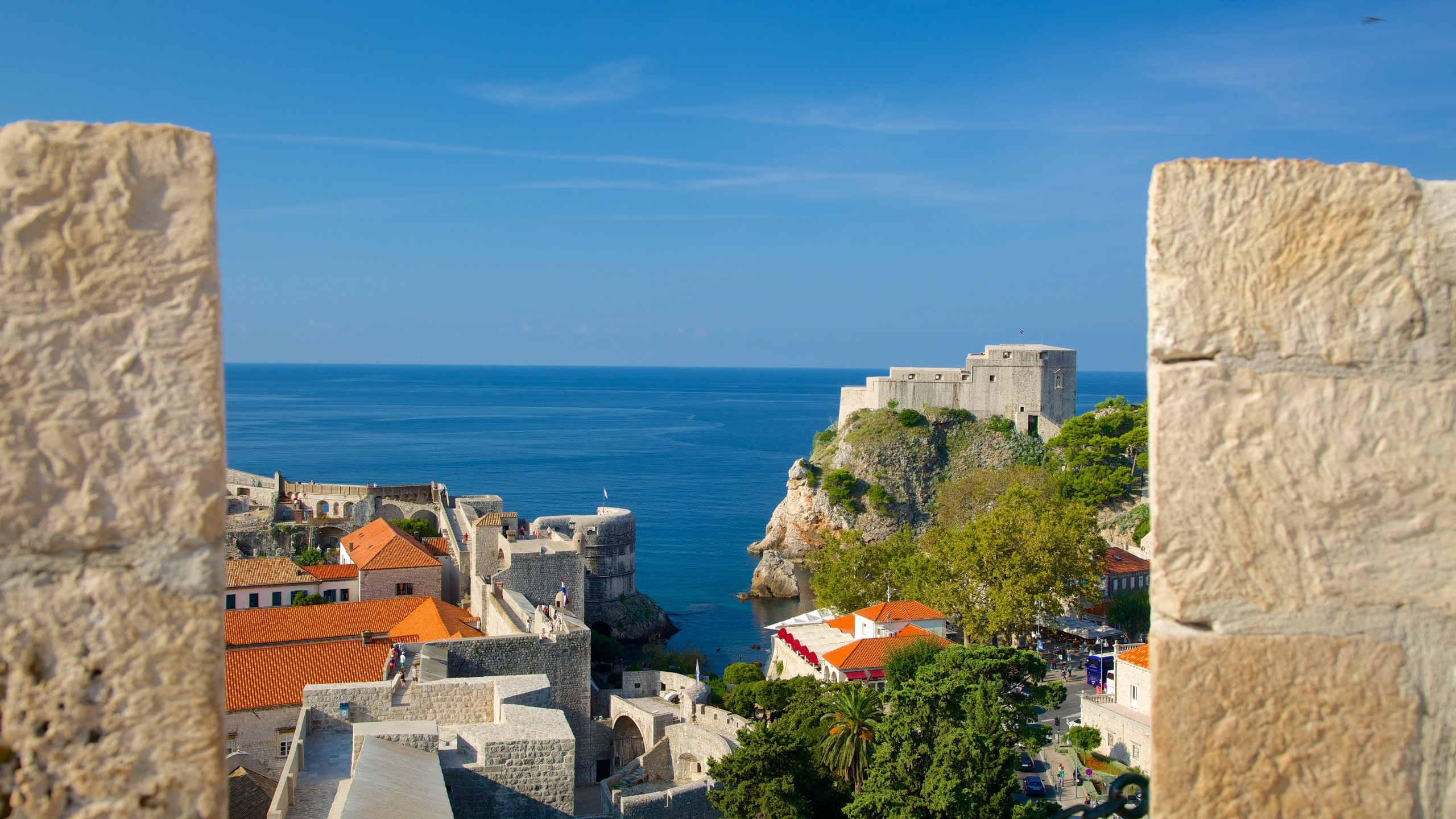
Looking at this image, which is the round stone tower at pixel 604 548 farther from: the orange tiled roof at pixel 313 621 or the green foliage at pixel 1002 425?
the green foliage at pixel 1002 425

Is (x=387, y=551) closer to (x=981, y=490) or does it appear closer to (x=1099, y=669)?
(x=1099, y=669)

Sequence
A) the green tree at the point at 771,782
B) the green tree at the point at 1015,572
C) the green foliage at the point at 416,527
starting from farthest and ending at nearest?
the green foliage at the point at 416,527
the green tree at the point at 1015,572
the green tree at the point at 771,782

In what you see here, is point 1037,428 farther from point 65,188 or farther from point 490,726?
point 65,188

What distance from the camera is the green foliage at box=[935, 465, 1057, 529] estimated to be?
41625 mm

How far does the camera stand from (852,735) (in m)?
17.3

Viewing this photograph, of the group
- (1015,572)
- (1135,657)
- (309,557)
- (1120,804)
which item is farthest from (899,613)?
(1120,804)

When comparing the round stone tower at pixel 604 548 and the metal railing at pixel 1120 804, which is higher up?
the metal railing at pixel 1120 804

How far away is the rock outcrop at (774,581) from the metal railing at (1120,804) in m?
43.0

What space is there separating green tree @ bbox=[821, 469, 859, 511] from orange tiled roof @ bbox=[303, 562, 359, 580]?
27.9 meters

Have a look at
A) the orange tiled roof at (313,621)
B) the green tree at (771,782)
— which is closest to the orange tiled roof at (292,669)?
the orange tiled roof at (313,621)

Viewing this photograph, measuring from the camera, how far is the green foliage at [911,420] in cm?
5419

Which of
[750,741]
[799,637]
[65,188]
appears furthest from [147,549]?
[799,637]

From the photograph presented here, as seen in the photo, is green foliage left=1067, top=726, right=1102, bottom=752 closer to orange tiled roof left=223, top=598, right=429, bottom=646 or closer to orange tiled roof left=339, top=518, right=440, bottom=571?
orange tiled roof left=223, top=598, right=429, bottom=646

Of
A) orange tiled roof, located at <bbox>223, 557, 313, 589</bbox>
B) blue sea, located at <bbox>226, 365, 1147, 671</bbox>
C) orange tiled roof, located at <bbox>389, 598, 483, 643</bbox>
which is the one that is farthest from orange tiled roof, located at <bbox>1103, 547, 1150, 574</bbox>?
orange tiled roof, located at <bbox>223, 557, 313, 589</bbox>
